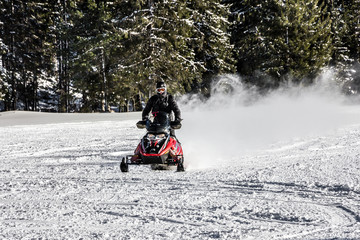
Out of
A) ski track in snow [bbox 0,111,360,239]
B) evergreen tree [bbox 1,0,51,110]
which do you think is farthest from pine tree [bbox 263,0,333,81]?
ski track in snow [bbox 0,111,360,239]

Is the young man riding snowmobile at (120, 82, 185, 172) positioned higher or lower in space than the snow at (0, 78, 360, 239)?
higher

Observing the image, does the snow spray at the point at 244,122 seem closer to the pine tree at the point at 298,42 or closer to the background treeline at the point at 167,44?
the background treeline at the point at 167,44

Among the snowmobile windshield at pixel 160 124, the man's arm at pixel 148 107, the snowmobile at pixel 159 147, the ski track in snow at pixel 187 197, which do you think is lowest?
the ski track in snow at pixel 187 197

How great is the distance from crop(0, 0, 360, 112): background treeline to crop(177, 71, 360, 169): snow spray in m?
1.13

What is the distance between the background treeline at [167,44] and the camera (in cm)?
2677

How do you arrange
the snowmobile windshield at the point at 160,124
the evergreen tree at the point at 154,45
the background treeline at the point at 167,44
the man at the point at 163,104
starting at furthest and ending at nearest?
the background treeline at the point at 167,44
the evergreen tree at the point at 154,45
the man at the point at 163,104
the snowmobile windshield at the point at 160,124

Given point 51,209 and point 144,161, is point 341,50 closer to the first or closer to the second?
point 144,161

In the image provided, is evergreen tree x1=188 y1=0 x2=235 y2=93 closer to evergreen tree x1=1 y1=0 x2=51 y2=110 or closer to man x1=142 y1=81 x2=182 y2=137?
evergreen tree x1=1 y1=0 x2=51 y2=110

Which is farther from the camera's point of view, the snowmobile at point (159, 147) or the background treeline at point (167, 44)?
the background treeline at point (167, 44)

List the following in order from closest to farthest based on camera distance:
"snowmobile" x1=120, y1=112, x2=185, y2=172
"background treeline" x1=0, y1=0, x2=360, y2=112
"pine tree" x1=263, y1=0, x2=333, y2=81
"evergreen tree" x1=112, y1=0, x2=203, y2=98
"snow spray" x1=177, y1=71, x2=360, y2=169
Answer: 1. "snowmobile" x1=120, y1=112, x2=185, y2=172
2. "snow spray" x1=177, y1=71, x2=360, y2=169
3. "evergreen tree" x1=112, y1=0, x2=203, y2=98
4. "background treeline" x1=0, y1=0, x2=360, y2=112
5. "pine tree" x1=263, y1=0, x2=333, y2=81

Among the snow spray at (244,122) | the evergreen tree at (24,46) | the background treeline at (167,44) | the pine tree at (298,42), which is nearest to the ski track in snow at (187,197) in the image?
the snow spray at (244,122)

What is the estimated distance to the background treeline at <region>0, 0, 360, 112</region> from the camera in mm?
26766

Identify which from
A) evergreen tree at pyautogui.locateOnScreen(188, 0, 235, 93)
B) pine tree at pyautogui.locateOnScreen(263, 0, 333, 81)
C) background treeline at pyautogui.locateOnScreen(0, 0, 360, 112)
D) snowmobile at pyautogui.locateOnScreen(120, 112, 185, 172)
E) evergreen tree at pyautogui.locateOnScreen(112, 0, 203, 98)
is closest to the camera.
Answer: snowmobile at pyautogui.locateOnScreen(120, 112, 185, 172)

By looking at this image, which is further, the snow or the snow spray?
the snow spray
